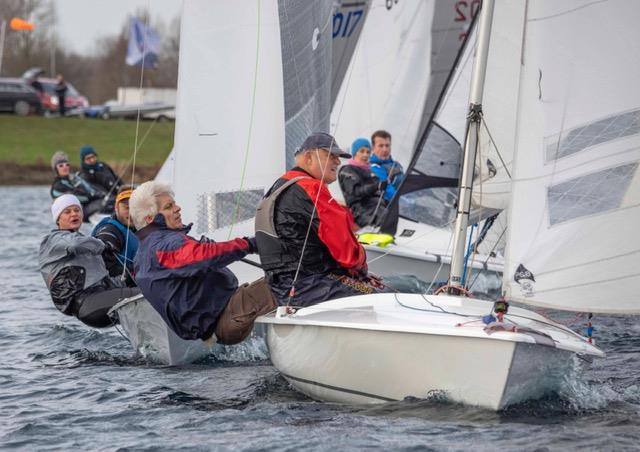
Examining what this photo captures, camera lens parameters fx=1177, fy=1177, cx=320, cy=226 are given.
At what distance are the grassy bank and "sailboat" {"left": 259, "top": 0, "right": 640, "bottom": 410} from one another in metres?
24.1

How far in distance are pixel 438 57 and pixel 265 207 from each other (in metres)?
8.65

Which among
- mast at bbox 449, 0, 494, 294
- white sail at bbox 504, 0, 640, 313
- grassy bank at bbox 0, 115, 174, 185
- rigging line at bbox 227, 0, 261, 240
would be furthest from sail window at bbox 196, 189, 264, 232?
grassy bank at bbox 0, 115, 174, 185

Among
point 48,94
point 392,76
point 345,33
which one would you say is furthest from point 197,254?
point 48,94

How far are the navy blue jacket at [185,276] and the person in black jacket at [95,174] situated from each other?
8523 mm

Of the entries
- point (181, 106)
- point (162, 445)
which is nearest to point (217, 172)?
point (181, 106)

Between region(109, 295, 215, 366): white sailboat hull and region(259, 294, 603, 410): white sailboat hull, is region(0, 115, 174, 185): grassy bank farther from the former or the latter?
region(259, 294, 603, 410): white sailboat hull

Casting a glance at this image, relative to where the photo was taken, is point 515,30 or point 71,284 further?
point 515,30

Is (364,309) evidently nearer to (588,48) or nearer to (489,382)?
(489,382)

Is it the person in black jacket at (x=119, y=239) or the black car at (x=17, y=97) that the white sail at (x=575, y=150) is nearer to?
Result: the person in black jacket at (x=119, y=239)

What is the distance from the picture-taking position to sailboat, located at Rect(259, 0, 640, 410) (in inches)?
220

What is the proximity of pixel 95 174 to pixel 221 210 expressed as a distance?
23.7 ft

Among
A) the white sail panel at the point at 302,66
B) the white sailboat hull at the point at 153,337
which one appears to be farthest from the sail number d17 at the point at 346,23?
the white sailboat hull at the point at 153,337

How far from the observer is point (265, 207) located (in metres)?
6.12

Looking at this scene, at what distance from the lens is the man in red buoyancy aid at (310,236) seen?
5.97m
